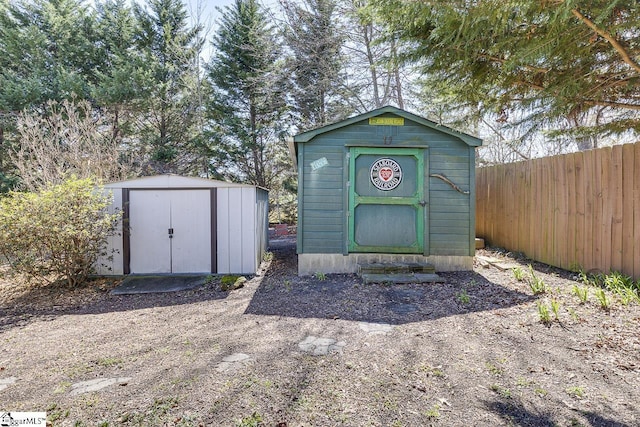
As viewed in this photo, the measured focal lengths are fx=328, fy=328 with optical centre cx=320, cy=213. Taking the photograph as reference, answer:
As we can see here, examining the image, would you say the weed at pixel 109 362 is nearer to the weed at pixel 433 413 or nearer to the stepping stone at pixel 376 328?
the stepping stone at pixel 376 328

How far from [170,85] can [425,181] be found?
12291 millimetres

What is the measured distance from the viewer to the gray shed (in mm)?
5938

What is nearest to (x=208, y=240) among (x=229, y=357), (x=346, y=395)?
(x=229, y=357)

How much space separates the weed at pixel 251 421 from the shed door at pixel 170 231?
4455 mm

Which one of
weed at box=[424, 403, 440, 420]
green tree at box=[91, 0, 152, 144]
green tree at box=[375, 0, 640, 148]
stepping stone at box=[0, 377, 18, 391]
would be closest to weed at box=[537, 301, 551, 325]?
weed at box=[424, 403, 440, 420]

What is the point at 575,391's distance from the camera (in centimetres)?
210

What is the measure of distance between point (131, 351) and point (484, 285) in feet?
14.7

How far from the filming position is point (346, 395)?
2084 mm

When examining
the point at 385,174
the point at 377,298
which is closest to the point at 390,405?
the point at 377,298

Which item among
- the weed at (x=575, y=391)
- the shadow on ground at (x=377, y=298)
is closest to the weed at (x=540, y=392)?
the weed at (x=575, y=391)

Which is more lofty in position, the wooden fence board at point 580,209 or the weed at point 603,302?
the wooden fence board at point 580,209

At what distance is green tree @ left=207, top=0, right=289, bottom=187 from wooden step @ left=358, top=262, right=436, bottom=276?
9.75m

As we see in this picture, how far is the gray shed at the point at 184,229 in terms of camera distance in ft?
19.5

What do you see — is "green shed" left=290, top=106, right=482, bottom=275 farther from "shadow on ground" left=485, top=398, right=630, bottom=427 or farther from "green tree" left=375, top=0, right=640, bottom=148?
"shadow on ground" left=485, top=398, right=630, bottom=427
